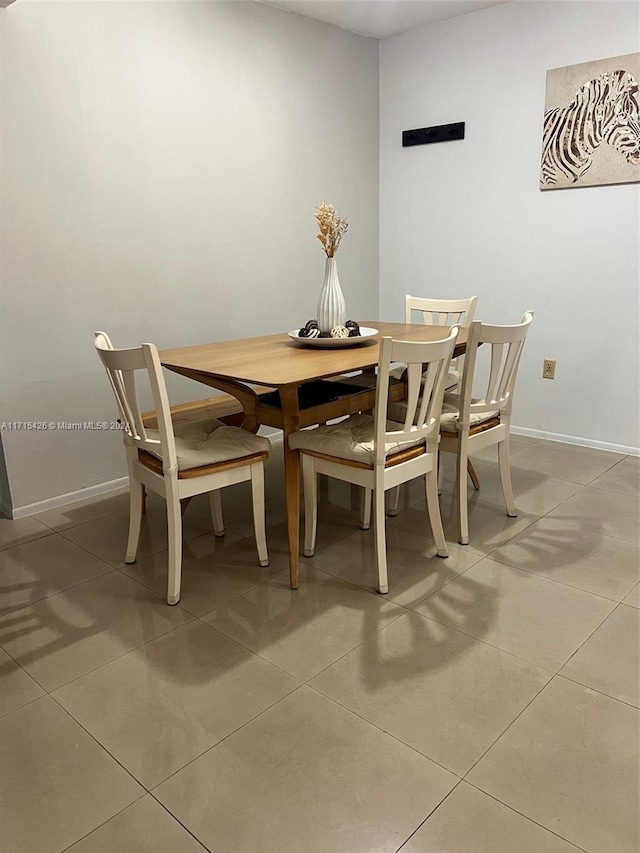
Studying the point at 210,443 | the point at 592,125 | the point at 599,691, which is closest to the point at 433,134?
the point at 592,125

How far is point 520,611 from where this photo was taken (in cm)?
207

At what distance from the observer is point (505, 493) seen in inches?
108

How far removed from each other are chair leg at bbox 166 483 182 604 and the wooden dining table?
0.38 metres

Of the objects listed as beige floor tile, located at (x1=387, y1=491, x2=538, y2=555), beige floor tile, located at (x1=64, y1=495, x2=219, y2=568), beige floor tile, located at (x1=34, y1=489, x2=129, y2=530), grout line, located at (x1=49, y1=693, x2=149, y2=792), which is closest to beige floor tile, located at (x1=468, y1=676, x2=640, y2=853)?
grout line, located at (x1=49, y1=693, x2=149, y2=792)

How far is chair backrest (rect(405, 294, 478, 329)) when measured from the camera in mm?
3264

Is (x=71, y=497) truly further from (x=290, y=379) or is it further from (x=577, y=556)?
(x=577, y=556)

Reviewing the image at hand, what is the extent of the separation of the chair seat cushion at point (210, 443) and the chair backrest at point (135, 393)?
0.16 ft

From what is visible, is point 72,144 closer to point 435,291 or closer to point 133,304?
point 133,304

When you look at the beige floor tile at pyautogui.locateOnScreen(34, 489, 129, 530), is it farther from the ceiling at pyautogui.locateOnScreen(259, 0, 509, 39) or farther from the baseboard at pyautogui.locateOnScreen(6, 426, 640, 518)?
the ceiling at pyautogui.locateOnScreen(259, 0, 509, 39)

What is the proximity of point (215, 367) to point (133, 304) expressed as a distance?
1.07 metres

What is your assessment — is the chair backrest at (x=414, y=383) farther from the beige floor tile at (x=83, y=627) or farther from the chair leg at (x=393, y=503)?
the beige floor tile at (x=83, y=627)

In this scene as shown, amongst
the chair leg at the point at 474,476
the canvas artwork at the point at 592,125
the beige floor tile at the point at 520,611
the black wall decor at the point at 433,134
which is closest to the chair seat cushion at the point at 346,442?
the beige floor tile at the point at 520,611

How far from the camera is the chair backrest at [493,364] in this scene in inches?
91.7

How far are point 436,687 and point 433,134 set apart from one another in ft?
11.1
